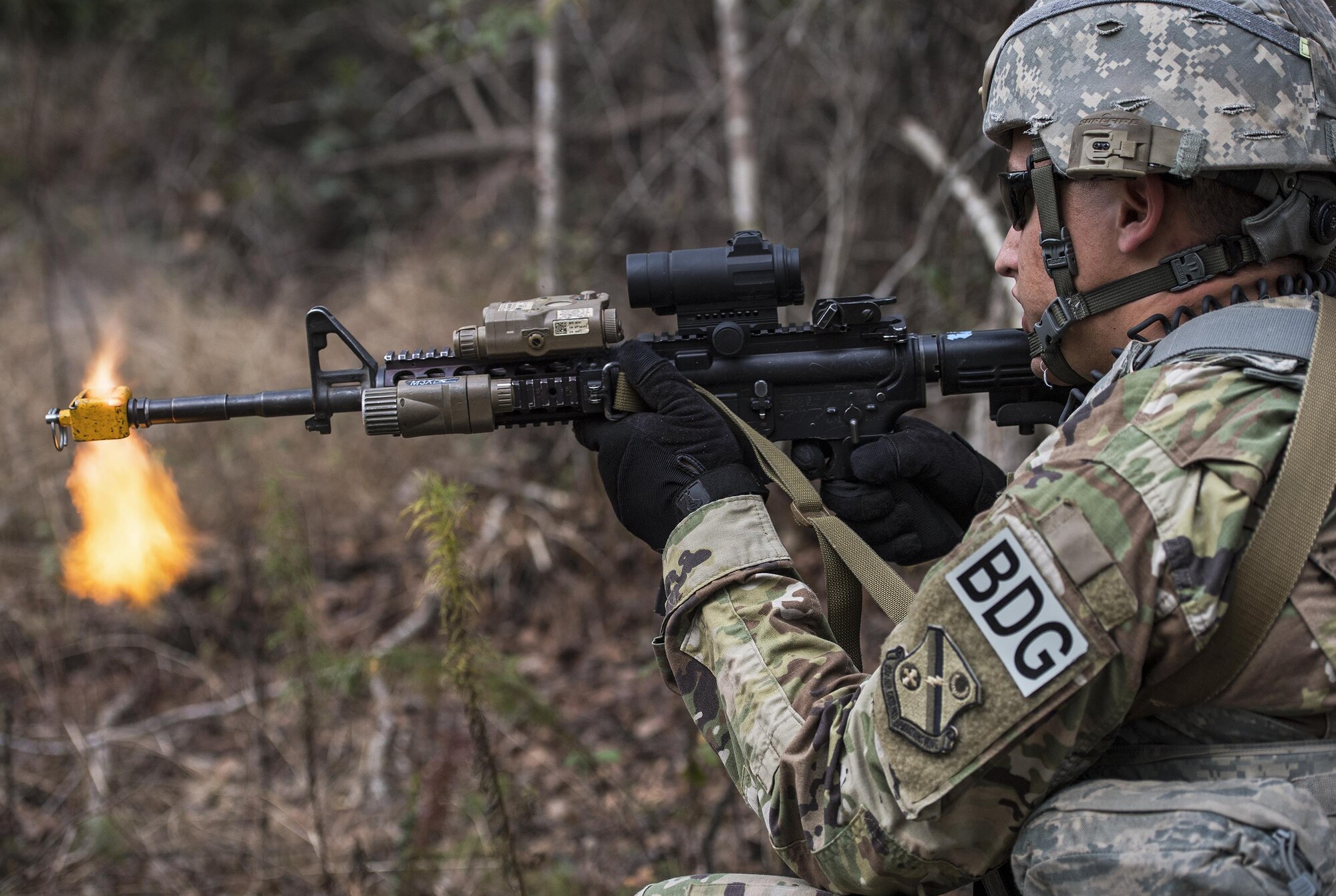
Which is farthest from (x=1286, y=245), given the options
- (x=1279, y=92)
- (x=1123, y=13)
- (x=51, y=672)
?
(x=51, y=672)

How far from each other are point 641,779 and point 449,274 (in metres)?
4.86

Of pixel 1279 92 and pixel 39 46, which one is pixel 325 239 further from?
pixel 1279 92

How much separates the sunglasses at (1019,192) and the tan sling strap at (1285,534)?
0.67 metres

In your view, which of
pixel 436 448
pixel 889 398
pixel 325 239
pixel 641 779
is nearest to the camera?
pixel 889 398

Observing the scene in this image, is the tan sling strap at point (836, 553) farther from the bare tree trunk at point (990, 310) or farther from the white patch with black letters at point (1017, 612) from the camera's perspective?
the bare tree trunk at point (990, 310)

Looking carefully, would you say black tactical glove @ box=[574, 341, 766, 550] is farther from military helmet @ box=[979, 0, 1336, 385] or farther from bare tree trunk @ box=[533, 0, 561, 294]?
bare tree trunk @ box=[533, 0, 561, 294]

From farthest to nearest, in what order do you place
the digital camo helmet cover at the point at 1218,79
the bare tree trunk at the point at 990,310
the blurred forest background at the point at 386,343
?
the bare tree trunk at the point at 990,310
the blurred forest background at the point at 386,343
the digital camo helmet cover at the point at 1218,79

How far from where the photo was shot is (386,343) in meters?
7.95

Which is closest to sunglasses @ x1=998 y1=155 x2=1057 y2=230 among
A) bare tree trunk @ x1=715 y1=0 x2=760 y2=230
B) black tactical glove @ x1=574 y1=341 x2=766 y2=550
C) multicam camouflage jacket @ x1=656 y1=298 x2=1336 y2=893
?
multicam camouflage jacket @ x1=656 y1=298 x2=1336 y2=893

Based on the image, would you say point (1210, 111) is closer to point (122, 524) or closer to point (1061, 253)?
point (1061, 253)

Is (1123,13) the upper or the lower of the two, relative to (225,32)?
lower

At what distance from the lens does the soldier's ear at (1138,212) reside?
6.32 ft

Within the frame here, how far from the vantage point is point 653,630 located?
18.6ft

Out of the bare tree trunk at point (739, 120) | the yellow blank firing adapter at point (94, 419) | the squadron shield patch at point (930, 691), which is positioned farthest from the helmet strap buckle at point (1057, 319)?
the bare tree trunk at point (739, 120)
